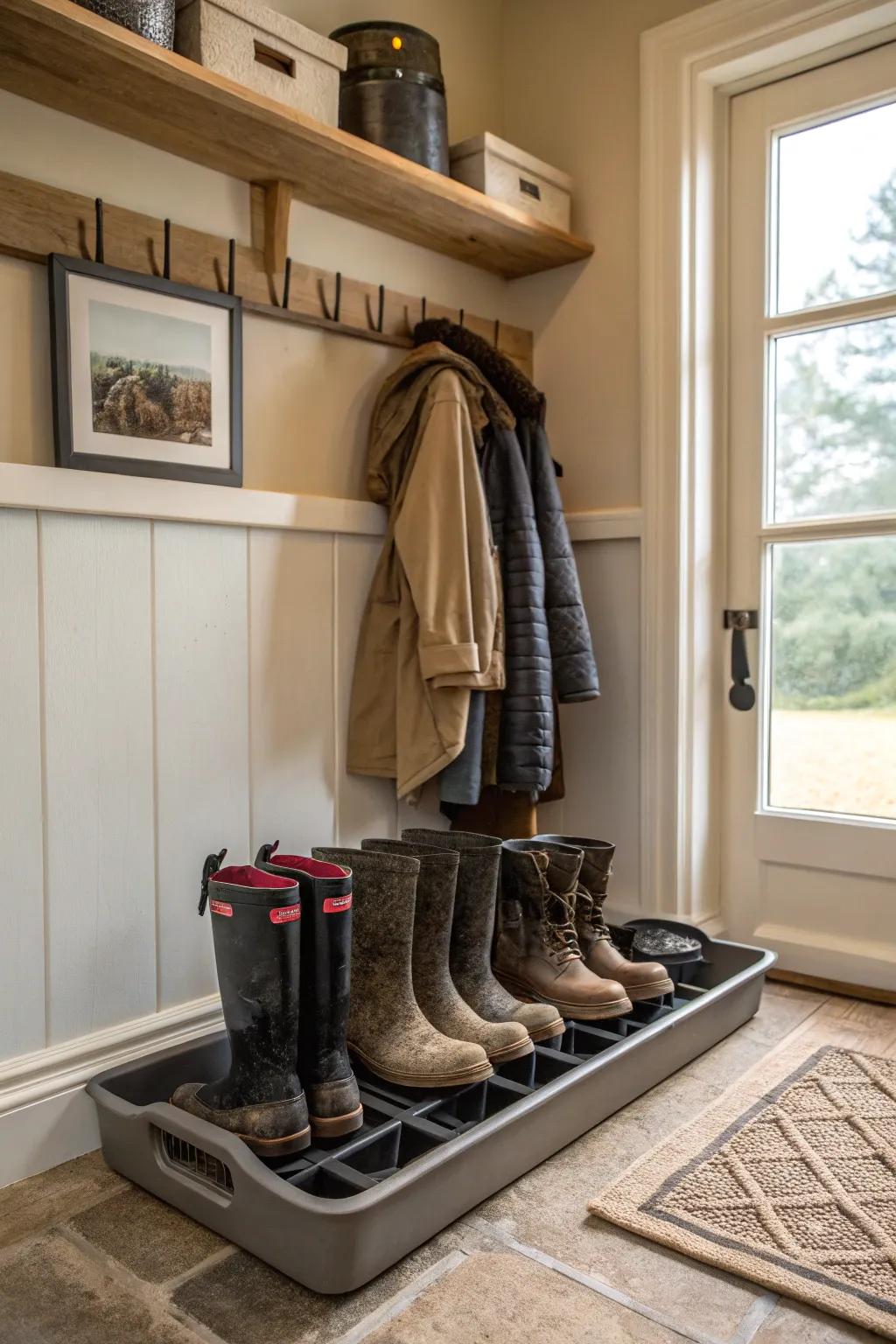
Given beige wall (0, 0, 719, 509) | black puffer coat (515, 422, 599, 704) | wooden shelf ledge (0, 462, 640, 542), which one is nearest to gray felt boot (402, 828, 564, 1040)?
black puffer coat (515, 422, 599, 704)

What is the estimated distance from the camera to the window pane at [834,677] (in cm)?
204

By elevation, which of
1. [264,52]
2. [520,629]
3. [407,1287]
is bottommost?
[407,1287]

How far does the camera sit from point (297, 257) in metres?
1.87

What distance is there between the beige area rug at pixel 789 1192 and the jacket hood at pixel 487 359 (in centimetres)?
130

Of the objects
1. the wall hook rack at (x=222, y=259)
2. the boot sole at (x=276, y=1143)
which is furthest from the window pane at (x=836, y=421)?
the boot sole at (x=276, y=1143)

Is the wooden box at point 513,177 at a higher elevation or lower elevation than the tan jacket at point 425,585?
higher

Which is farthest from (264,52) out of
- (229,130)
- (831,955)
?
(831,955)

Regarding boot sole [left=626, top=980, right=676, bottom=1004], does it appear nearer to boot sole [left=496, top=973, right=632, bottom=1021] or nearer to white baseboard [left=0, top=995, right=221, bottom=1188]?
boot sole [left=496, top=973, right=632, bottom=1021]

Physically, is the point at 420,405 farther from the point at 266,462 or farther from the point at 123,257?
the point at 123,257

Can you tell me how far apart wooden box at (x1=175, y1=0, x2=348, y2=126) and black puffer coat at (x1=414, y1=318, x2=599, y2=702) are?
452mm

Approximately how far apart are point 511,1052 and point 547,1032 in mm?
102

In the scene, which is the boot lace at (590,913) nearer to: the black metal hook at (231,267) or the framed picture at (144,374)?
the framed picture at (144,374)

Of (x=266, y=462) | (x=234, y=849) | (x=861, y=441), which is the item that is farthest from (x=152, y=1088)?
(x=861, y=441)

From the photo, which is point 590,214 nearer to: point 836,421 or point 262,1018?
point 836,421
